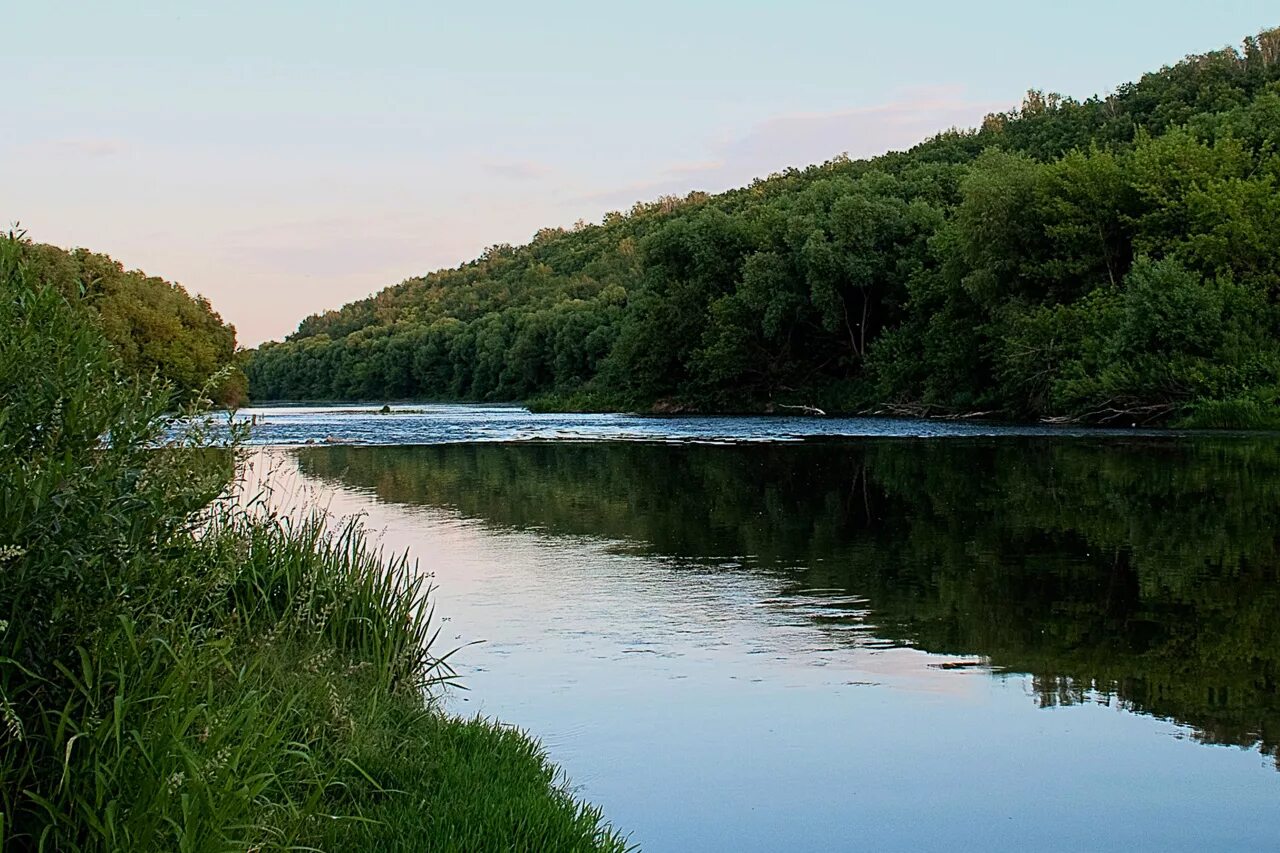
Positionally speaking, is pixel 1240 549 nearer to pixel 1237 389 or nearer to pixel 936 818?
pixel 936 818

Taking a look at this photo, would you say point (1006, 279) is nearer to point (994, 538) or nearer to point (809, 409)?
point (809, 409)

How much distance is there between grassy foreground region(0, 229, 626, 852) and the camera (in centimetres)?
418

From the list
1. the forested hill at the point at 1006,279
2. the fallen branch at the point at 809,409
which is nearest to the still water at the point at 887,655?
the forested hill at the point at 1006,279

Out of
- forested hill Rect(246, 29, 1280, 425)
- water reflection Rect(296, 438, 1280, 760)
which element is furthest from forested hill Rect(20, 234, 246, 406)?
forested hill Rect(246, 29, 1280, 425)

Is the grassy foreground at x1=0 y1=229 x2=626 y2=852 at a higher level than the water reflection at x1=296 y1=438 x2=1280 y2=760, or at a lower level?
higher

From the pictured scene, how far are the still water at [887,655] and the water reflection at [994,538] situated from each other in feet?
0.20

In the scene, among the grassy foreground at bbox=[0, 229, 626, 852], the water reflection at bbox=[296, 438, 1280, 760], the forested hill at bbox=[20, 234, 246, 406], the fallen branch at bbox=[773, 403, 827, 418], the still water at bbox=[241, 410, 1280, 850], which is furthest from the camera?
the fallen branch at bbox=[773, 403, 827, 418]

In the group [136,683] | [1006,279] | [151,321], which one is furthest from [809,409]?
[136,683]

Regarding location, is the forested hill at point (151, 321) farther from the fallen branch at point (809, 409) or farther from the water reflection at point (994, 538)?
the fallen branch at point (809, 409)

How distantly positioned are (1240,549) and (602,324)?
288 feet

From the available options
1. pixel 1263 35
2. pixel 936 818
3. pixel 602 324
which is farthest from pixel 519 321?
pixel 936 818

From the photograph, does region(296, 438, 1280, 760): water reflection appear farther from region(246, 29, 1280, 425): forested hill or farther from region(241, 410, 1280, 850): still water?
region(246, 29, 1280, 425): forested hill

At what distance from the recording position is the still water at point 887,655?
6852mm

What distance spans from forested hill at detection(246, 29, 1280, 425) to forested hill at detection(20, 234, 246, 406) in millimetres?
22275
